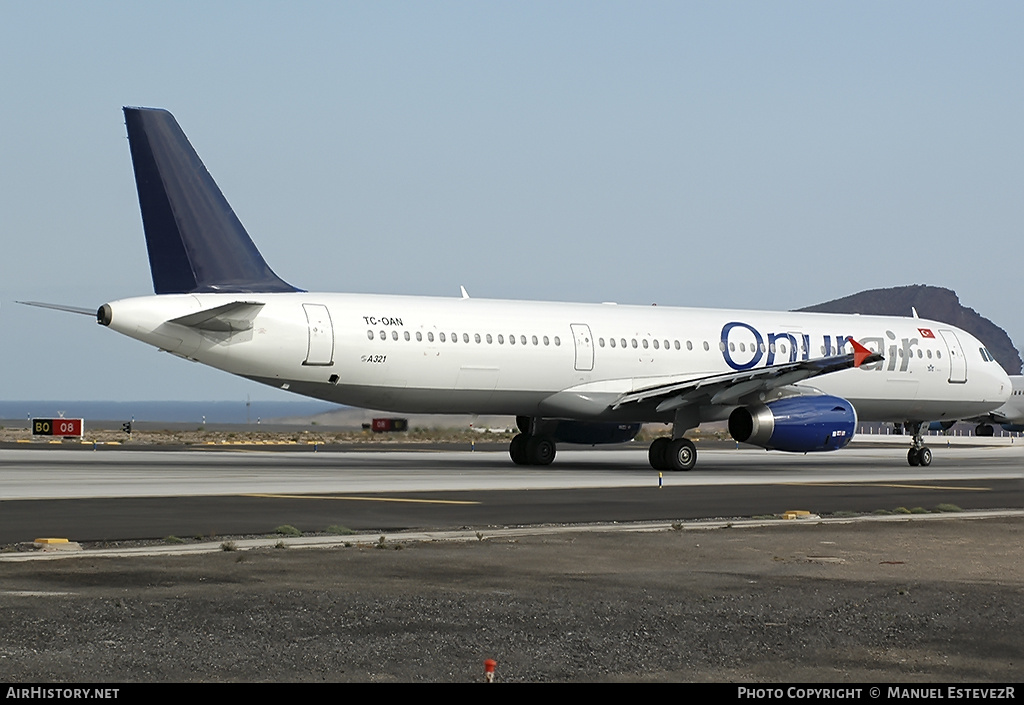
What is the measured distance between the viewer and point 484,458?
38781 millimetres

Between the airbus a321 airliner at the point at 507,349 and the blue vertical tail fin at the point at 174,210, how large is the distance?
Result: 0.03 meters

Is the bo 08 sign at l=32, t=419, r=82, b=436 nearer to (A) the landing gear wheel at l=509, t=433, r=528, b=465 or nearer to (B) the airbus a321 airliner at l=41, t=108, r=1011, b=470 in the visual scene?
(A) the landing gear wheel at l=509, t=433, r=528, b=465

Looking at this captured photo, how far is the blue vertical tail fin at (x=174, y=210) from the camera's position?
28641 mm

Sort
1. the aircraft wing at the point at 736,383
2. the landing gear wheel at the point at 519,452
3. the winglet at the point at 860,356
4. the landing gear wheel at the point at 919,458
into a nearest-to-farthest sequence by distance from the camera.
Answer: the aircraft wing at the point at 736,383 < the winglet at the point at 860,356 < the landing gear wheel at the point at 519,452 < the landing gear wheel at the point at 919,458

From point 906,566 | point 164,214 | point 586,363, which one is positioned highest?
point 164,214

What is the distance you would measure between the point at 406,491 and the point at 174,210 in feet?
32.3

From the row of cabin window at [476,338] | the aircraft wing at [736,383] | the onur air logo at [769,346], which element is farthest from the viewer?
the onur air logo at [769,346]

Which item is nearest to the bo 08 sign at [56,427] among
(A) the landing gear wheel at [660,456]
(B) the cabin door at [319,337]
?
(B) the cabin door at [319,337]

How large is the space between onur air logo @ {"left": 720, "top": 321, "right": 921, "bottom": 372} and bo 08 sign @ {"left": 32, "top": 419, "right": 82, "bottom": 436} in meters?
30.2

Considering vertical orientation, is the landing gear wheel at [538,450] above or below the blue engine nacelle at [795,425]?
below

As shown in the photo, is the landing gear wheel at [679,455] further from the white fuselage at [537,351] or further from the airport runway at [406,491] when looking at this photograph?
the white fuselage at [537,351]
